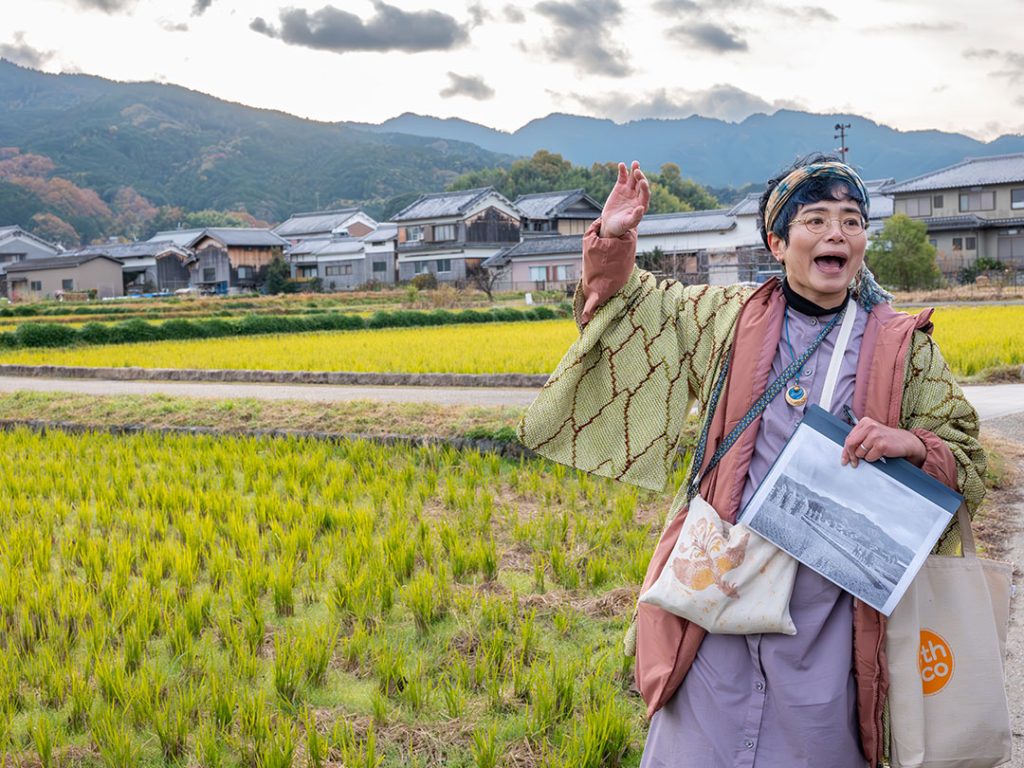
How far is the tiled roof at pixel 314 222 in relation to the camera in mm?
56094

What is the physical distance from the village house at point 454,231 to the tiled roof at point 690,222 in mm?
6573

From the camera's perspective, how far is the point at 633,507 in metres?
5.18

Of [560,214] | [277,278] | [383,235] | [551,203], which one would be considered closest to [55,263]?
[277,278]

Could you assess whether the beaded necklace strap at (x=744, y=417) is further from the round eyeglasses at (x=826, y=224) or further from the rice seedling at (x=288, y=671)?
the rice seedling at (x=288, y=671)

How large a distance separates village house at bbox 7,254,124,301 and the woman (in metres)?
44.1

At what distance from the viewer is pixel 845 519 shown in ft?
6.02

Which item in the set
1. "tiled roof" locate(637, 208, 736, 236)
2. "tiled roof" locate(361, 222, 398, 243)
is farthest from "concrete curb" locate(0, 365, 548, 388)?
"tiled roof" locate(361, 222, 398, 243)

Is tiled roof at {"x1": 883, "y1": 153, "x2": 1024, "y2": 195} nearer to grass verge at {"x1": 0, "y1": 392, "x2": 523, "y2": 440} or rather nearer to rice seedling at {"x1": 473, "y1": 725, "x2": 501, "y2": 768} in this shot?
grass verge at {"x1": 0, "y1": 392, "x2": 523, "y2": 440}

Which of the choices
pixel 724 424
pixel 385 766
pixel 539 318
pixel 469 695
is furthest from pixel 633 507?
pixel 539 318

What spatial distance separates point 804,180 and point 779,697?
1.03 metres

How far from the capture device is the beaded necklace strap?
1.97m

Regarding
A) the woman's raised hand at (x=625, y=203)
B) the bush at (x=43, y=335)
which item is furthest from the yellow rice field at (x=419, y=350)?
the woman's raised hand at (x=625, y=203)

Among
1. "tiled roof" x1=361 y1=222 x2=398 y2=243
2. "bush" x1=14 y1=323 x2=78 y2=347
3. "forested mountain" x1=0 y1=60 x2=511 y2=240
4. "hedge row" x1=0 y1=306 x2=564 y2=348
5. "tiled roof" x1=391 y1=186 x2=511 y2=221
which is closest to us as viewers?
"bush" x1=14 y1=323 x2=78 y2=347

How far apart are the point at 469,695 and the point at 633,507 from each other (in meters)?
2.33
